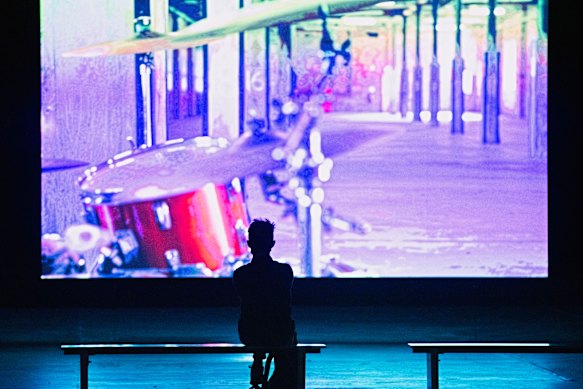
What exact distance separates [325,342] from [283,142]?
302cm

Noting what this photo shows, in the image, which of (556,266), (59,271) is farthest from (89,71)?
(556,266)

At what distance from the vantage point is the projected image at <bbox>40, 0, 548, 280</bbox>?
14000 millimetres

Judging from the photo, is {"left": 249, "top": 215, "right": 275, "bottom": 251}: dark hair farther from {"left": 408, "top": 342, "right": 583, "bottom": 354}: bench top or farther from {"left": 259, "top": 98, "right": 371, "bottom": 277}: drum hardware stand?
{"left": 259, "top": 98, "right": 371, "bottom": 277}: drum hardware stand

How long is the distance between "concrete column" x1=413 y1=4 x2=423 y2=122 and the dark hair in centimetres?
710

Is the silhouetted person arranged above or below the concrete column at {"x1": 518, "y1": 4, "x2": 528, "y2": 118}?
below

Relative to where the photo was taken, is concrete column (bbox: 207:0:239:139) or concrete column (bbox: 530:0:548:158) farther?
concrete column (bbox: 530:0:548:158)

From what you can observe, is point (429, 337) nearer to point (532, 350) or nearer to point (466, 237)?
point (466, 237)

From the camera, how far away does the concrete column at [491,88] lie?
14.2 metres

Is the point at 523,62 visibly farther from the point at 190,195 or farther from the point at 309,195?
the point at 190,195


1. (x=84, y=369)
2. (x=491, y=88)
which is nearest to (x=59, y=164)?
(x=491, y=88)

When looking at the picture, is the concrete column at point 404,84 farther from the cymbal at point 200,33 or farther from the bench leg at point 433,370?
the bench leg at point 433,370

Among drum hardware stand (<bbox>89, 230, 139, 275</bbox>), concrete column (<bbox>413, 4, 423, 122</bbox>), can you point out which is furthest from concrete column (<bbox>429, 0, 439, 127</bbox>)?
drum hardware stand (<bbox>89, 230, 139, 275</bbox>)

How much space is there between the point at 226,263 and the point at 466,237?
2594 millimetres

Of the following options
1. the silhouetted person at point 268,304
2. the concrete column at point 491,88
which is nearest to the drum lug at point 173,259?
the concrete column at point 491,88
